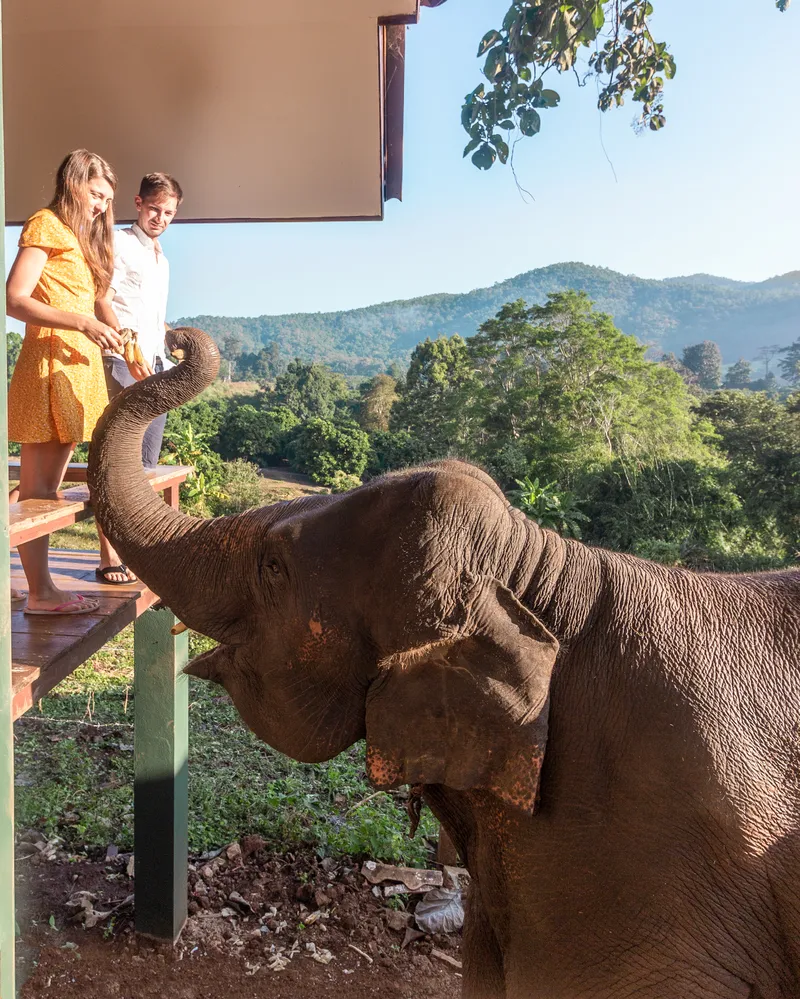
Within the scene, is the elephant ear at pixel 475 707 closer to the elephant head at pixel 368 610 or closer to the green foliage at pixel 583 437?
the elephant head at pixel 368 610

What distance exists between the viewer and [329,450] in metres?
46.9

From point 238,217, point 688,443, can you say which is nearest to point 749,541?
point 688,443

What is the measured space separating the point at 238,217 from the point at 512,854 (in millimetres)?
5201

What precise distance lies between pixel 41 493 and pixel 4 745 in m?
2.16

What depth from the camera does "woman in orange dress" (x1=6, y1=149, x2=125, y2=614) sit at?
3.20 m

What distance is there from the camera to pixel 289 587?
1.98 metres

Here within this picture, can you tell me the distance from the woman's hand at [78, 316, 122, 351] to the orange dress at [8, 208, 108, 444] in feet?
0.70

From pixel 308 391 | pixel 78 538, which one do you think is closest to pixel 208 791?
pixel 78 538

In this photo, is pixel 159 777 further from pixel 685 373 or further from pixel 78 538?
pixel 685 373

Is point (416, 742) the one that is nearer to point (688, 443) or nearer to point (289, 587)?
point (289, 587)

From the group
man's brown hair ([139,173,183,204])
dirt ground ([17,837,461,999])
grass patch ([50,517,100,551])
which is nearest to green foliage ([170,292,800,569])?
grass patch ([50,517,100,551])

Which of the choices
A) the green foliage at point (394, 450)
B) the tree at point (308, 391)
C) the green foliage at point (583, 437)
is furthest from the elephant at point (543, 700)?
the tree at point (308, 391)

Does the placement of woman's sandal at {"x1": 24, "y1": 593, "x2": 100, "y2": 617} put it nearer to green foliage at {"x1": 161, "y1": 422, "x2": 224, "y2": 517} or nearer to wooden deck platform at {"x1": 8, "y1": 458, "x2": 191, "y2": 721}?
wooden deck platform at {"x1": 8, "y1": 458, "x2": 191, "y2": 721}

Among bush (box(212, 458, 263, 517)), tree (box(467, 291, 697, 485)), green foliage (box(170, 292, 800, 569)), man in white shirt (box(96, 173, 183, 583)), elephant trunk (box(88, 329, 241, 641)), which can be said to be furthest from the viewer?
tree (box(467, 291, 697, 485))
